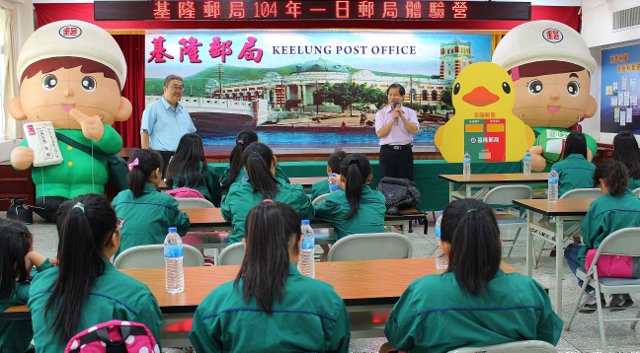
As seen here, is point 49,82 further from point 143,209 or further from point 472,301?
point 472,301

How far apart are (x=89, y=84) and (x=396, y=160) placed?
328cm

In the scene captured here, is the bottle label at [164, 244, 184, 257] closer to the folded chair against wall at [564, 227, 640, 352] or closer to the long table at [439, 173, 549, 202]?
the folded chair against wall at [564, 227, 640, 352]

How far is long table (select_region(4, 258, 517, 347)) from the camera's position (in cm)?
220

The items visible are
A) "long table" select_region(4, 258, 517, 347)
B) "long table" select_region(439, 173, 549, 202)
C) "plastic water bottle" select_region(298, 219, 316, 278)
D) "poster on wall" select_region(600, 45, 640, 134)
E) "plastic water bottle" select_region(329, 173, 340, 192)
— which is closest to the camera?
"long table" select_region(4, 258, 517, 347)

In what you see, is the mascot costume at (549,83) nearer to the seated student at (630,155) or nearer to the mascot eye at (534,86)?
the mascot eye at (534,86)

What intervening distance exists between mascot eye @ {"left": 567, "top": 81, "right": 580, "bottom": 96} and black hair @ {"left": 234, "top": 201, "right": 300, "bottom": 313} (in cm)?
644

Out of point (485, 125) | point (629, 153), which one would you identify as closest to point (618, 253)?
point (629, 153)

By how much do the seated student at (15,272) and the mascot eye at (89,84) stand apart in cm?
452

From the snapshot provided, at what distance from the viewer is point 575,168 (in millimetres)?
5062

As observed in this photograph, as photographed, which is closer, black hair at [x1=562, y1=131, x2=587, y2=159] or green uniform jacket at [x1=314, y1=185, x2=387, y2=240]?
green uniform jacket at [x1=314, y1=185, x2=387, y2=240]

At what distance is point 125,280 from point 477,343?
3.39 ft

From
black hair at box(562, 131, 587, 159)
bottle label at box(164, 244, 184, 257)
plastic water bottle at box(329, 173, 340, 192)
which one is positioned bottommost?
bottle label at box(164, 244, 184, 257)

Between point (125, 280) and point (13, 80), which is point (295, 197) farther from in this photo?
point (13, 80)

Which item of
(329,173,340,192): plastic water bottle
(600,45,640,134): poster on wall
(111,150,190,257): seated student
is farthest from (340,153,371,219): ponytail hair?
(600,45,640,134): poster on wall
